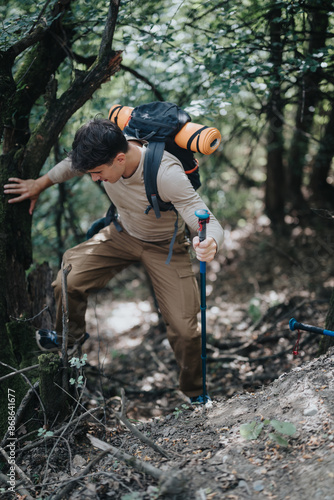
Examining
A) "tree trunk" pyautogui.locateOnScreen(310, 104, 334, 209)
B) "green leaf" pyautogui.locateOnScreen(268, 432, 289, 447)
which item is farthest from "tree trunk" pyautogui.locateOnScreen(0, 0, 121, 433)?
"tree trunk" pyautogui.locateOnScreen(310, 104, 334, 209)

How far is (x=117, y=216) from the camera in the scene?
4.32 m

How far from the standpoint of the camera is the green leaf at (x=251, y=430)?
2.68 meters

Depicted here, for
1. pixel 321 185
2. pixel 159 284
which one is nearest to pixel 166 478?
pixel 159 284

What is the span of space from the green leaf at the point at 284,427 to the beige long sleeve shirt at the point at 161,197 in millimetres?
1308

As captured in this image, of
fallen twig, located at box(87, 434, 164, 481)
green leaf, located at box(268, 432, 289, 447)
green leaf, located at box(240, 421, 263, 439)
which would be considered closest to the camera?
fallen twig, located at box(87, 434, 164, 481)

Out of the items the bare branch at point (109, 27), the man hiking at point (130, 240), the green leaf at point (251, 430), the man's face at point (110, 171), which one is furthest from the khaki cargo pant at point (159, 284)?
the bare branch at point (109, 27)

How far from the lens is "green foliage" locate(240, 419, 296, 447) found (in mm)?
2527

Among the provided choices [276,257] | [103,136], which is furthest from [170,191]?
[276,257]

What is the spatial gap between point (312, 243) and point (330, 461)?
6441 mm

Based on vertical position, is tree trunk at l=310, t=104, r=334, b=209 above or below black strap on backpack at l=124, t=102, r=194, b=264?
below

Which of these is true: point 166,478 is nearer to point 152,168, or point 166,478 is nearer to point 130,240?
point 152,168

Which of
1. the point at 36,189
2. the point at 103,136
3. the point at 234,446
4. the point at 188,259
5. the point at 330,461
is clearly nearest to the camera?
the point at 330,461

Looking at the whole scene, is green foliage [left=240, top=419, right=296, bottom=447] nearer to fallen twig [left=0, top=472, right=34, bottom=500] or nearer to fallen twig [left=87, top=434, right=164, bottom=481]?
fallen twig [left=87, top=434, right=164, bottom=481]

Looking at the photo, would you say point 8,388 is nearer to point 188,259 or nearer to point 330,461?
point 188,259
